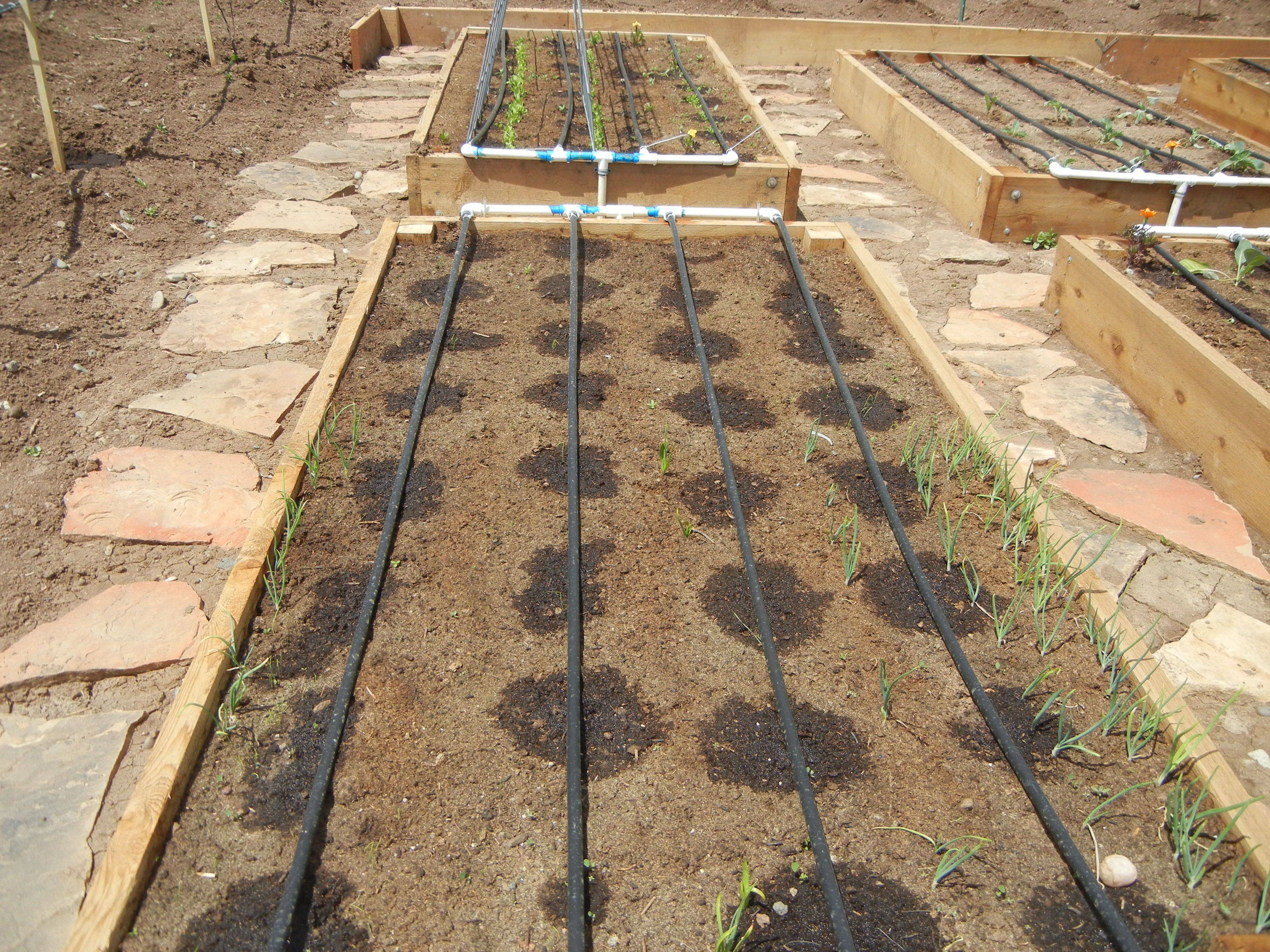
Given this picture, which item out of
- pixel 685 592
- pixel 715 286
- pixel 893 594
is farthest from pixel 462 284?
pixel 893 594

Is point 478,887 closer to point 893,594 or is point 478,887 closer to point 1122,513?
point 893,594

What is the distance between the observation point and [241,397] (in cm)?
329

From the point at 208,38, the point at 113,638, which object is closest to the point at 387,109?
the point at 208,38

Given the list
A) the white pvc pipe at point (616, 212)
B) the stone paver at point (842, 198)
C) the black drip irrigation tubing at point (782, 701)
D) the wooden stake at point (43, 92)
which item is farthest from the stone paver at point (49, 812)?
the stone paver at point (842, 198)

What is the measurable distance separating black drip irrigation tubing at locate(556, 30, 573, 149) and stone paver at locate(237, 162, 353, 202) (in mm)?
1259

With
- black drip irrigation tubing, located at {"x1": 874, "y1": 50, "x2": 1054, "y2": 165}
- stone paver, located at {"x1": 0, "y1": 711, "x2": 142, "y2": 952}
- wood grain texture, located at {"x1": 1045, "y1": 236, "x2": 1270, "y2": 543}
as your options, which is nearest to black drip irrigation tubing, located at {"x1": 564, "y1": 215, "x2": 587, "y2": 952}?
stone paver, located at {"x1": 0, "y1": 711, "x2": 142, "y2": 952}

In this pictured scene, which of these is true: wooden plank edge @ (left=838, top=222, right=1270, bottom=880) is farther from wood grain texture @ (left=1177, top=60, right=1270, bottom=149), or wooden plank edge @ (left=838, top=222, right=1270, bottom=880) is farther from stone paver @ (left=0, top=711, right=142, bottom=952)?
wood grain texture @ (left=1177, top=60, right=1270, bottom=149)

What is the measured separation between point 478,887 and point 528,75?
18.9 feet

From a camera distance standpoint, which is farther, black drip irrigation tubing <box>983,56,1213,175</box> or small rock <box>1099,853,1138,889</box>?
black drip irrigation tubing <box>983,56,1213,175</box>

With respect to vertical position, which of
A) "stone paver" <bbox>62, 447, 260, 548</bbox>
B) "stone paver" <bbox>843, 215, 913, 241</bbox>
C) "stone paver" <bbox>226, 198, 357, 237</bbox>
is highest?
"stone paver" <bbox>843, 215, 913, 241</bbox>

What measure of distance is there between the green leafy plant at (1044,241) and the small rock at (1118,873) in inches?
146

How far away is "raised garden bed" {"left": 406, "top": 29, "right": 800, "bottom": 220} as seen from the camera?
14.7ft

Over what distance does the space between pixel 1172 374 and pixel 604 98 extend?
12.8ft

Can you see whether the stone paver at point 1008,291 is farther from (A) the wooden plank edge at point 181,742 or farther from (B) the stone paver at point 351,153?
(B) the stone paver at point 351,153
